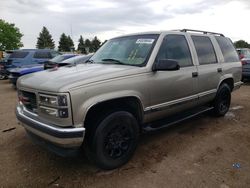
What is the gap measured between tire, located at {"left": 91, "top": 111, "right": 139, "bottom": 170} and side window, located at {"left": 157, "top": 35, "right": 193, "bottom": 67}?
3.89 ft

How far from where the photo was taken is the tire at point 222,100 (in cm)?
538

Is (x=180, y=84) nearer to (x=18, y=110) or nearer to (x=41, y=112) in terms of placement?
(x=41, y=112)

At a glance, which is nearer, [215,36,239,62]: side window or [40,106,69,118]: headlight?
[40,106,69,118]: headlight

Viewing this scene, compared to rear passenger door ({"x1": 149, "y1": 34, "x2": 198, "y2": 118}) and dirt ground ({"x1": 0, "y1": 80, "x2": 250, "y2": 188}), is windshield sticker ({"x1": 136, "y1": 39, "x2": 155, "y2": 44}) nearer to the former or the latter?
rear passenger door ({"x1": 149, "y1": 34, "x2": 198, "y2": 118})

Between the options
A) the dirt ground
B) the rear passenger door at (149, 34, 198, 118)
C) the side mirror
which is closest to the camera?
the dirt ground

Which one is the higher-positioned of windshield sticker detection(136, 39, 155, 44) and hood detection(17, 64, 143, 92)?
windshield sticker detection(136, 39, 155, 44)

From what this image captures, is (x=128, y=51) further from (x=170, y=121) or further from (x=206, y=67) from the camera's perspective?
(x=206, y=67)

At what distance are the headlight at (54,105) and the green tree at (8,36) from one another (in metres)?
77.7

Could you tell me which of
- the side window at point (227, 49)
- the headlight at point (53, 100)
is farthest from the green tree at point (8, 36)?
the headlight at point (53, 100)

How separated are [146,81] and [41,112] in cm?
150

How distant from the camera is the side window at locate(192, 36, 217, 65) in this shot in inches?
185

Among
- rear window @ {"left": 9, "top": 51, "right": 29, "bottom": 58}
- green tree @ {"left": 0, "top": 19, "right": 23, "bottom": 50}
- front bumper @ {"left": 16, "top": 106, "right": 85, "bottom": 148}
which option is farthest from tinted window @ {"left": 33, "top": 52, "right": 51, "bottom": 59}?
green tree @ {"left": 0, "top": 19, "right": 23, "bottom": 50}

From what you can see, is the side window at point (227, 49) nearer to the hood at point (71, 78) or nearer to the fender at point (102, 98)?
the hood at point (71, 78)

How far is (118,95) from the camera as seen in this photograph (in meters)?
3.17
